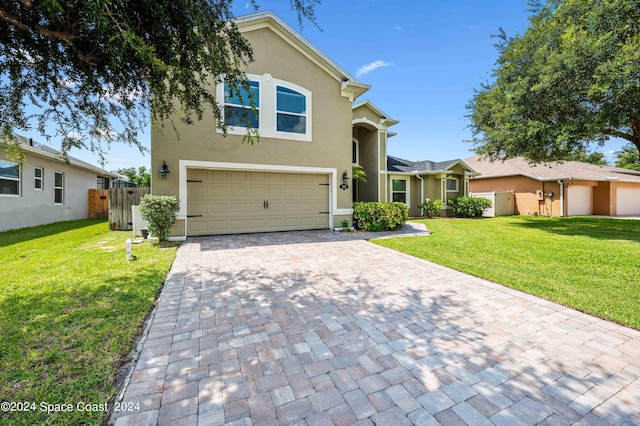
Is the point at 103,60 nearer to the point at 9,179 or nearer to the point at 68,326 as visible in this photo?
the point at 68,326

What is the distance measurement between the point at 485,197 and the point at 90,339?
21410mm

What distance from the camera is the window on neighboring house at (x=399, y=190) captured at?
55.8 feet

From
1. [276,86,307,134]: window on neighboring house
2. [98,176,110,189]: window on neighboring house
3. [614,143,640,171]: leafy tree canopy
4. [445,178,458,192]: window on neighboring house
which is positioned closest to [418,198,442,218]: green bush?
[445,178,458,192]: window on neighboring house

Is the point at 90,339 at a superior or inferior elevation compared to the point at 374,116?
inferior

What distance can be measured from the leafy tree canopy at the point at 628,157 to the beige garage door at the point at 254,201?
4348 centimetres

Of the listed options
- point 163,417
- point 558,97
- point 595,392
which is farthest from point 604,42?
point 163,417

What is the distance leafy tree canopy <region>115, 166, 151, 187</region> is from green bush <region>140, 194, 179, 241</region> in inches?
754

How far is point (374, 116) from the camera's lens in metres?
14.7

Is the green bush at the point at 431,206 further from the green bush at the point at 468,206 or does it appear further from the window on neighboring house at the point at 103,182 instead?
the window on neighboring house at the point at 103,182

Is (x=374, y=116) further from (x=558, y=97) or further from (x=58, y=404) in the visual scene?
(x=58, y=404)

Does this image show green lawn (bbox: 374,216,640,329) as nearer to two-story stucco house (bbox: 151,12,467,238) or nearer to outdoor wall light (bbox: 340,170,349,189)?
outdoor wall light (bbox: 340,170,349,189)

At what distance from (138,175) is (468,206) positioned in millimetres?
28040

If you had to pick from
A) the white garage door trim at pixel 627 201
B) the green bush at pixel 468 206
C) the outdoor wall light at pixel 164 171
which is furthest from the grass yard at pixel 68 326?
the white garage door trim at pixel 627 201

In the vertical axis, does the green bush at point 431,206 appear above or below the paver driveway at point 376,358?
above
